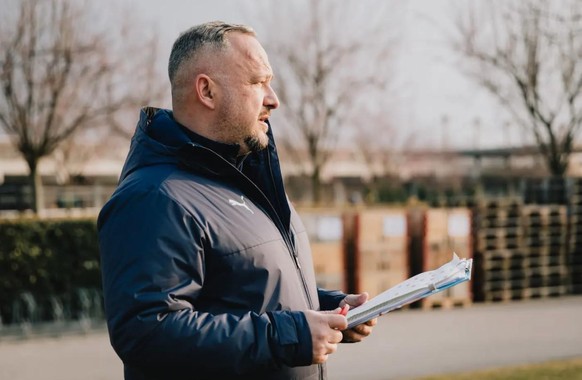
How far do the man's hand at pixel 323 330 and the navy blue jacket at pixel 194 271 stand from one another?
26mm

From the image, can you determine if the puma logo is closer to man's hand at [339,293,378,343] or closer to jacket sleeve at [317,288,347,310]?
man's hand at [339,293,378,343]

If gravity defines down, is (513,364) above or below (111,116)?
below

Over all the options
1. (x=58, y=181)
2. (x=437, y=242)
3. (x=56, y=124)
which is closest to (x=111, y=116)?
(x=56, y=124)

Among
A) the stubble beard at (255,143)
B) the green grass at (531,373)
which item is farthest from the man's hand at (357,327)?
the green grass at (531,373)

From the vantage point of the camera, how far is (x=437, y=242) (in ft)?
47.5

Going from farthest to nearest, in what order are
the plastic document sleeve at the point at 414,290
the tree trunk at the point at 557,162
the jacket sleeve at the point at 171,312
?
the tree trunk at the point at 557,162, the plastic document sleeve at the point at 414,290, the jacket sleeve at the point at 171,312

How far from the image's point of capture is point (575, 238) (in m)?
16.5

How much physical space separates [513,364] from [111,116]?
46.8 feet

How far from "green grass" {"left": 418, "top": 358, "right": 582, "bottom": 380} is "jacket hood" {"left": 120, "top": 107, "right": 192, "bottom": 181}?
648cm

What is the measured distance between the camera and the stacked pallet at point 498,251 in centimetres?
1515

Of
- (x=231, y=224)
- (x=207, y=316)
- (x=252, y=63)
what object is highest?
(x=252, y=63)

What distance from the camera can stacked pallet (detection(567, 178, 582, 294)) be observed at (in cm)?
1633

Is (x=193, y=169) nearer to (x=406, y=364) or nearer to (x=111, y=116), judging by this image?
(x=406, y=364)

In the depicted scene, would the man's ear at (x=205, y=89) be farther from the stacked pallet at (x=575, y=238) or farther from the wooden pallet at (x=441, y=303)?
the stacked pallet at (x=575, y=238)
